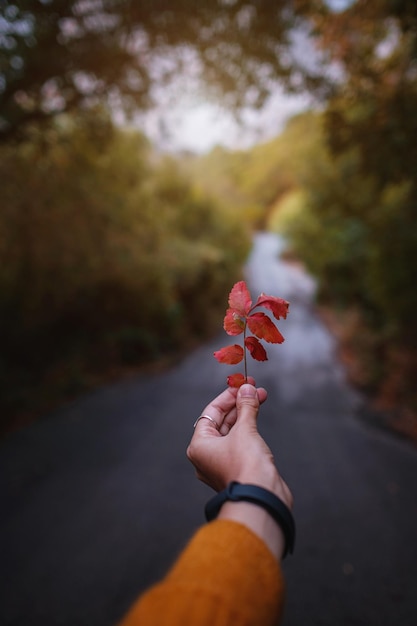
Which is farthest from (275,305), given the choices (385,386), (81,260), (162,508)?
(385,386)

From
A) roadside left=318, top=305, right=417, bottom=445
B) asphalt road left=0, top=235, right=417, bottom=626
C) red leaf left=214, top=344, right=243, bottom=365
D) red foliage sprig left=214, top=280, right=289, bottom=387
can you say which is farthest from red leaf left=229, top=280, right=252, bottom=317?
roadside left=318, top=305, right=417, bottom=445

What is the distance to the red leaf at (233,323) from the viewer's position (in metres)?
1.12

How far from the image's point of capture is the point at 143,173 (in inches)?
382

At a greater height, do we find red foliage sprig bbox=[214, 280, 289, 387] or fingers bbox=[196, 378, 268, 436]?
red foliage sprig bbox=[214, 280, 289, 387]

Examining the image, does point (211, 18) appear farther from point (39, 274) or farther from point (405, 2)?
point (39, 274)

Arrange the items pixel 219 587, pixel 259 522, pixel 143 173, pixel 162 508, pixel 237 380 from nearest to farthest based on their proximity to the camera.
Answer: pixel 219 587, pixel 259 522, pixel 237 380, pixel 162 508, pixel 143 173

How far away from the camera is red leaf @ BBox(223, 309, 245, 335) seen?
3.68 feet

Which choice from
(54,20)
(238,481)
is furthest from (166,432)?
(54,20)

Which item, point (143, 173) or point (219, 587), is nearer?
point (219, 587)

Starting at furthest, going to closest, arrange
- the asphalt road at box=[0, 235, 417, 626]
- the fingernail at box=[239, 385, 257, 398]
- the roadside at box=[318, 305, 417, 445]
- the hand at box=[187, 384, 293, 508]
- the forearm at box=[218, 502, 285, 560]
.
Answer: the roadside at box=[318, 305, 417, 445] < the asphalt road at box=[0, 235, 417, 626] < the fingernail at box=[239, 385, 257, 398] < the hand at box=[187, 384, 293, 508] < the forearm at box=[218, 502, 285, 560]

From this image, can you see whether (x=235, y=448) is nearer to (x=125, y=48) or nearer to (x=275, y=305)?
(x=275, y=305)

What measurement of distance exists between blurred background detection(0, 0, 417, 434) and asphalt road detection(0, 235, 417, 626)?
1098mm

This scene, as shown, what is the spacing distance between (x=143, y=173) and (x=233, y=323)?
31.8 feet

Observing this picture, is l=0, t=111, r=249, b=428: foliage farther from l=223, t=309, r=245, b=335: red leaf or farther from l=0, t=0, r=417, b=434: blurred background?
l=223, t=309, r=245, b=335: red leaf
